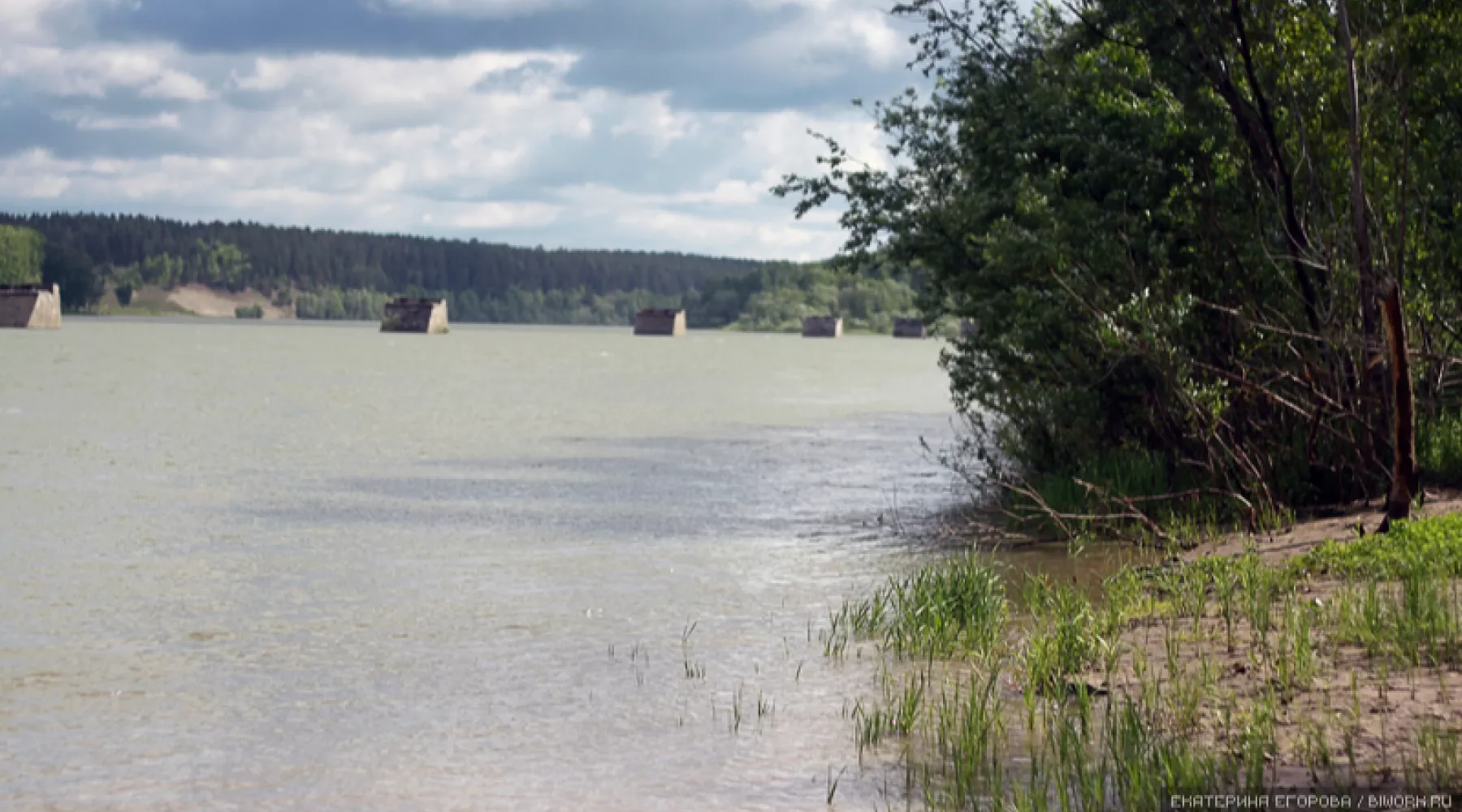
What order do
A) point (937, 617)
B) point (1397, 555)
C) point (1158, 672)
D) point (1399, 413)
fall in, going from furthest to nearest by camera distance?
1. point (1399, 413)
2. point (1397, 555)
3. point (937, 617)
4. point (1158, 672)

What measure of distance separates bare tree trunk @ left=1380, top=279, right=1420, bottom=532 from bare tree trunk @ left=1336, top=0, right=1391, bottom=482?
0.19 m

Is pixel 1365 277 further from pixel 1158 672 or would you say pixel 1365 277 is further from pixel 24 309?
pixel 24 309

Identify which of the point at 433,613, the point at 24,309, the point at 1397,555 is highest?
the point at 1397,555

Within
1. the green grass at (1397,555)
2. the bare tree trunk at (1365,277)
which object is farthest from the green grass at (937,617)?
the bare tree trunk at (1365,277)

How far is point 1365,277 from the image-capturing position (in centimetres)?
1522

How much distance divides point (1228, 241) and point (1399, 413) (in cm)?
372

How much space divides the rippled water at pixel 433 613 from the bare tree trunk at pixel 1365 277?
16.9ft

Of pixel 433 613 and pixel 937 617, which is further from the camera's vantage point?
pixel 433 613

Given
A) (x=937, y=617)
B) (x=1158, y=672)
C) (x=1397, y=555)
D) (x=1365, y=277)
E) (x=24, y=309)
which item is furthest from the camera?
(x=24, y=309)

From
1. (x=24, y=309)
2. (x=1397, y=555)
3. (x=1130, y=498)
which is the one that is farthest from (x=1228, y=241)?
(x=24, y=309)

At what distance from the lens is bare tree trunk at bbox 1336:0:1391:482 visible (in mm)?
14797

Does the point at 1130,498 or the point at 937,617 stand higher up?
the point at 1130,498

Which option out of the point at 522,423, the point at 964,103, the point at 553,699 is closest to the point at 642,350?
the point at 522,423

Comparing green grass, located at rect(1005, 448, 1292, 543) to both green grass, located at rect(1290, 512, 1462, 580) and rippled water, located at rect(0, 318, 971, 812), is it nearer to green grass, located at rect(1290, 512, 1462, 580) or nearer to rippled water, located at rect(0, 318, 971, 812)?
rippled water, located at rect(0, 318, 971, 812)
